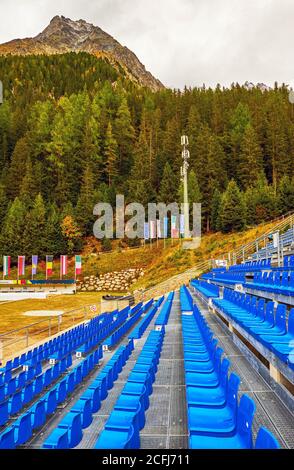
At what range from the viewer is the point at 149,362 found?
6523 millimetres

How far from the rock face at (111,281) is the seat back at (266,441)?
3990cm

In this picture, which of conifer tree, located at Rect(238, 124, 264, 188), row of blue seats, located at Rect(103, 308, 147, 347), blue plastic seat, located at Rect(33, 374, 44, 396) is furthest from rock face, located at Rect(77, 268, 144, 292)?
blue plastic seat, located at Rect(33, 374, 44, 396)

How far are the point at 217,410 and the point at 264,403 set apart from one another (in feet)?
4.93

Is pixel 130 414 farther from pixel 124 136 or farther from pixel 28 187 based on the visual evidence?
pixel 124 136

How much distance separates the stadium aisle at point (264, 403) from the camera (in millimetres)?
4145

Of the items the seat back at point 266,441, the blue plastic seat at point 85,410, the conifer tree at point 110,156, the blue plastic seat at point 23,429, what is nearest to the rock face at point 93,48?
the conifer tree at point 110,156

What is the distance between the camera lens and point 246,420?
10.2 ft

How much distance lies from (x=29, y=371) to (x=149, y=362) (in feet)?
10.9

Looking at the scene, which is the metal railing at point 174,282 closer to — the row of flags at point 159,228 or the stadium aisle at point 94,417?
the row of flags at point 159,228

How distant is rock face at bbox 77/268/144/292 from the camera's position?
1683 inches

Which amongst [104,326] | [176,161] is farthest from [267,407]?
[176,161]

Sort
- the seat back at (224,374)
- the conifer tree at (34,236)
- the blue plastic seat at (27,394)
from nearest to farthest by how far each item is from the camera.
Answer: the seat back at (224,374) < the blue plastic seat at (27,394) < the conifer tree at (34,236)

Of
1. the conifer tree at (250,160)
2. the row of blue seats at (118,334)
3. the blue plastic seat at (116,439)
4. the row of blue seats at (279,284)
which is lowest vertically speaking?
the row of blue seats at (118,334)

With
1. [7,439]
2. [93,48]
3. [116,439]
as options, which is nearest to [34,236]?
[7,439]
